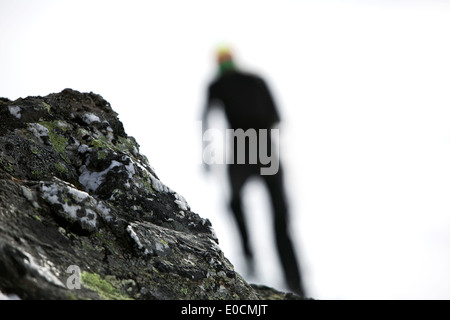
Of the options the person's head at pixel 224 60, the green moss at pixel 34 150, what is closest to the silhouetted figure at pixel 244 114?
the person's head at pixel 224 60

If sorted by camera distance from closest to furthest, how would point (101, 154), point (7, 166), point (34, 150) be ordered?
point (7, 166)
point (34, 150)
point (101, 154)

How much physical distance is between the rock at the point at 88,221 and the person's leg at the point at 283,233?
397 cm

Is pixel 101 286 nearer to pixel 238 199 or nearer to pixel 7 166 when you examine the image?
pixel 7 166

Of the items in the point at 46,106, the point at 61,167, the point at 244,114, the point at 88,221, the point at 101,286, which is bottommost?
the point at 101,286

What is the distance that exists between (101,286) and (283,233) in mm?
5811

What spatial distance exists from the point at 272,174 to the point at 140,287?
5836 millimetres

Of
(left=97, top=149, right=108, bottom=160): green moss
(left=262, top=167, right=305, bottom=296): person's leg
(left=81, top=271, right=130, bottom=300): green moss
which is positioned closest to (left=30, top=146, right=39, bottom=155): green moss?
(left=97, top=149, right=108, bottom=160): green moss

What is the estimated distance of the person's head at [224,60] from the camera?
952 cm

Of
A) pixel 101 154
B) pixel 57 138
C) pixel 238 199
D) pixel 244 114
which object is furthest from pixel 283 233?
pixel 57 138

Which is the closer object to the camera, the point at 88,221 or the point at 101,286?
the point at 101,286

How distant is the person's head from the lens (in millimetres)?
9523

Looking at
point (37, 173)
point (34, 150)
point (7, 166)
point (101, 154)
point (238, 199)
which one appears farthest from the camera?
point (238, 199)

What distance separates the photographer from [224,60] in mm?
9664
